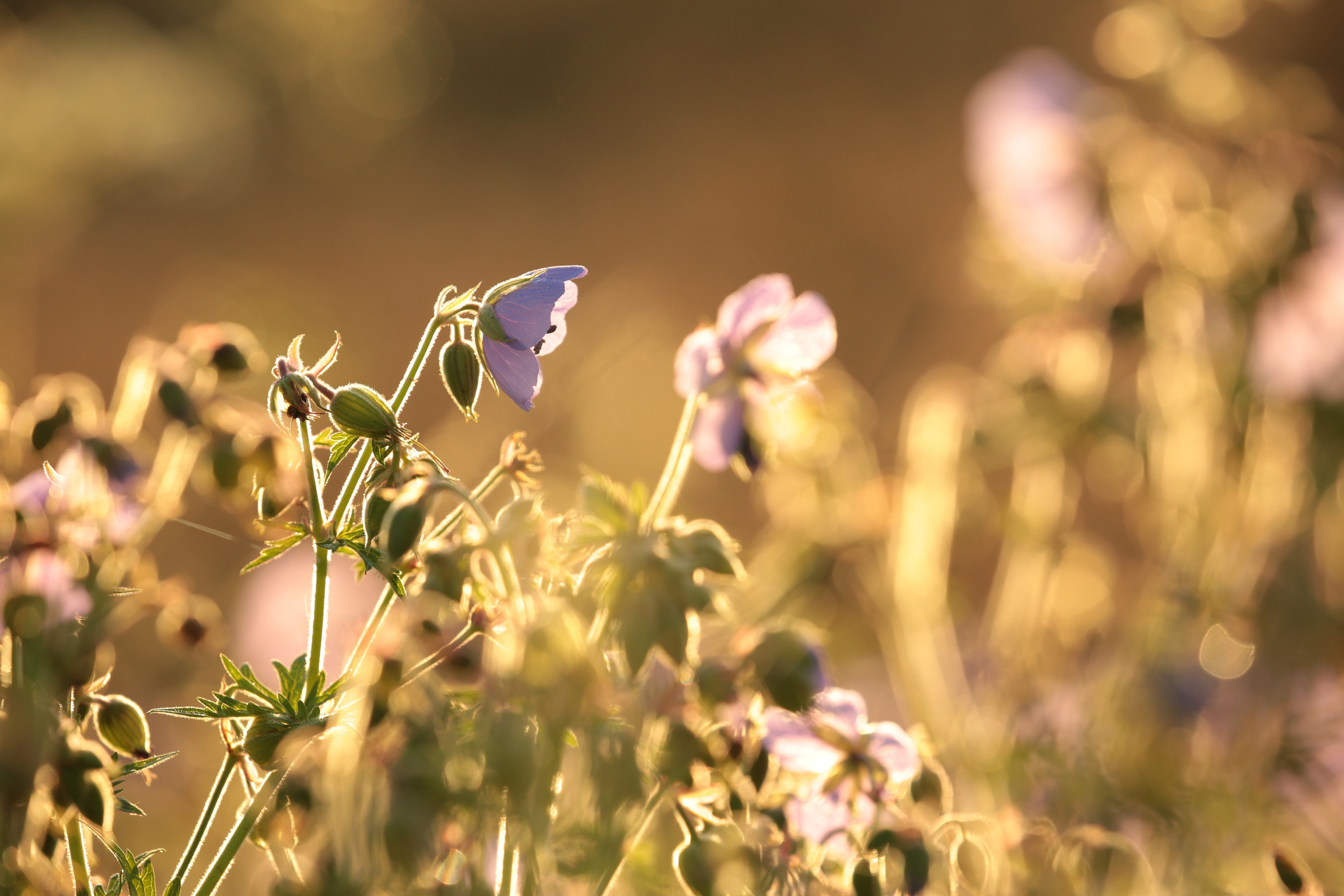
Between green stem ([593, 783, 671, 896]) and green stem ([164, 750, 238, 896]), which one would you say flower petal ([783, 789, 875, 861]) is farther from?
green stem ([164, 750, 238, 896])

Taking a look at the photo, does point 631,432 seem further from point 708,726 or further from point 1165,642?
point 708,726

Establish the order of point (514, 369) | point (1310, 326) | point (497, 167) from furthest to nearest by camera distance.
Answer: point (497, 167), point (1310, 326), point (514, 369)

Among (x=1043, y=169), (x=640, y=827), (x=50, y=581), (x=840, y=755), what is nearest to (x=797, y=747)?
(x=840, y=755)

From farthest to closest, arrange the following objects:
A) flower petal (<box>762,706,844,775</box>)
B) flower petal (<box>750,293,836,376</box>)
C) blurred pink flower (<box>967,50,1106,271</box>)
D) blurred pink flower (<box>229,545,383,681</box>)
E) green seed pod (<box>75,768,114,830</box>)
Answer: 1. blurred pink flower (<box>967,50,1106,271</box>)
2. blurred pink flower (<box>229,545,383,681</box>)
3. flower petal (<box>750,293,836,376</box>)
4. flower petal (<box>762,706,844,775</box>)
5. green seed pod (<box>75,768,114,830</box>)

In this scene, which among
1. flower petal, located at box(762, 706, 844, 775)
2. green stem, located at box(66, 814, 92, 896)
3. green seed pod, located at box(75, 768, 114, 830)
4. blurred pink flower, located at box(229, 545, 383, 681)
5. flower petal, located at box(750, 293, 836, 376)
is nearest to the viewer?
green seed pod, located at box(75, 768, 114, 830)

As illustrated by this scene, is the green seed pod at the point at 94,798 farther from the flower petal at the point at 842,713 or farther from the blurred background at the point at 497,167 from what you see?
the blurred background at the point at 497,167

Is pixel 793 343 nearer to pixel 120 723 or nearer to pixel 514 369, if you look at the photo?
pixel 514 369

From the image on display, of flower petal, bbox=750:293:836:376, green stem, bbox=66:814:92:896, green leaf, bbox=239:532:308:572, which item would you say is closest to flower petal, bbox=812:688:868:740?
flower petal, bbox=750:293:836:376
